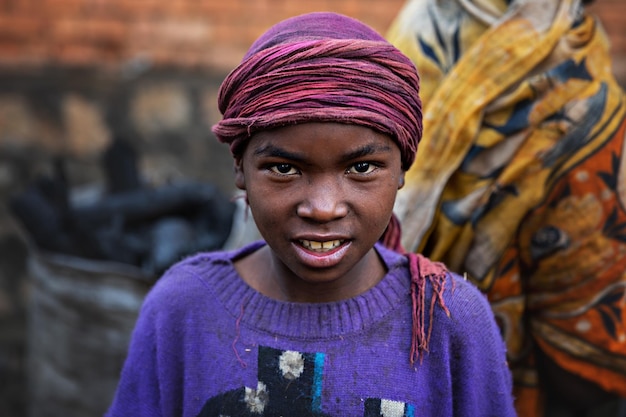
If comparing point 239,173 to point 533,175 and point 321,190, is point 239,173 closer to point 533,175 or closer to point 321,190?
point 321,190

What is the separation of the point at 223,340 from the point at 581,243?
1081 mm

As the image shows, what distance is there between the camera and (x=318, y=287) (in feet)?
5.93

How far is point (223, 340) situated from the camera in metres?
1.81

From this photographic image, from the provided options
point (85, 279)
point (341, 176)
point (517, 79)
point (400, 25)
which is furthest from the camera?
point (85, 279)

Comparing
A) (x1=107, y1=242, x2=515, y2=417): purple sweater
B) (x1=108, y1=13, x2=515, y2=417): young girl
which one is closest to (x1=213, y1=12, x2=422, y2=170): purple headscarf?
(x1=108, y1=13, x2=515, y2=417): young girl

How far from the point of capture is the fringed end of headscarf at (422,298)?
1.74 meters

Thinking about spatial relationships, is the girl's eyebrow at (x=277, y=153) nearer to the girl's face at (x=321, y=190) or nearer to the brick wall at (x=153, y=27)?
the girl's face at (x=321, y=190)

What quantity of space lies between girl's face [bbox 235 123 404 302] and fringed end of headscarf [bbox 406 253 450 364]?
0.19 metres

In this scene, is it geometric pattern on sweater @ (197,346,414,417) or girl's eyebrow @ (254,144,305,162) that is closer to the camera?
girl's eyebrow @ (254,144,305,162)

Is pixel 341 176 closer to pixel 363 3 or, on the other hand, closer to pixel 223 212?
pixel 223 212

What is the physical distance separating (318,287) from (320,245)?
0.73ft

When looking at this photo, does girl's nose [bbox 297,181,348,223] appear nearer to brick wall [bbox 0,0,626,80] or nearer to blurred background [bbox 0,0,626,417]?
blurred background [bbox 0,0,626,417]

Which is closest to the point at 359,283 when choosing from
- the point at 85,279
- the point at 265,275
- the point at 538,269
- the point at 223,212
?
the point at 265,275

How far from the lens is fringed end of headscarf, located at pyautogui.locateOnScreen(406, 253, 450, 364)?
5.72 feet
